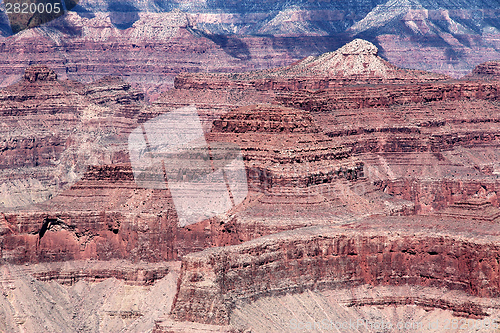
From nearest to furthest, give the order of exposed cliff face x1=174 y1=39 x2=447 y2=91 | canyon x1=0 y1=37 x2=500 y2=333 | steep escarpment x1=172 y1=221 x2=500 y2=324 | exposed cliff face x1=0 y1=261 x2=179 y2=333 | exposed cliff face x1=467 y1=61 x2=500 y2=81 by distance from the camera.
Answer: steep escarpment x1=172 y1=221 x2=500 y2=324 < canyon x1=0 y1=37 x2=500 y2=333 < exposed cliff face x1=0 y1=261 x2=179 y2=333 < exposed cliff face x1=174 y1=39 x2=447 y2=91 < exposed cliff face x1=467 y1=61 x2=500 y2=81

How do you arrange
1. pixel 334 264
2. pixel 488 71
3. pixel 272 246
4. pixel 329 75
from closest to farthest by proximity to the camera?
pixel 272 246 < pixel 334 264 < pixel 329 75 < pixel 488 71

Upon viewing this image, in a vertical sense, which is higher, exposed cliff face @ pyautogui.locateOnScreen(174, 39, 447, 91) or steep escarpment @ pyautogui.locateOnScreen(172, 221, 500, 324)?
steep escarpment @ pyautogui.locateOnScreen(172, 221, 500, 324)

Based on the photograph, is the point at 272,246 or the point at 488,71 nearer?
the point at 272,246

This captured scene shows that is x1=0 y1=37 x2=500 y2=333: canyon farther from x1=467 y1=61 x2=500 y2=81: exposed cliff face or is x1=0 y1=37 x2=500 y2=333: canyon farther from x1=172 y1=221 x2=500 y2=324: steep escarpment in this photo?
x1=467 y1=61 x2=500 y2=81: exposed cliff face

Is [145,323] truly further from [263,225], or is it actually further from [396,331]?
[396,331]

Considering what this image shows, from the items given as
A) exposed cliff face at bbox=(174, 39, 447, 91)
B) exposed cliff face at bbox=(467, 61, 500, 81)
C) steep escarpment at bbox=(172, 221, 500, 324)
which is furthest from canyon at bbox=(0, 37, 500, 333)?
exposed cliff face at bbox=(467, 61, 500, 81)

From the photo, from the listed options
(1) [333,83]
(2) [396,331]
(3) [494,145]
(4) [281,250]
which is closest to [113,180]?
(4) [281,250]

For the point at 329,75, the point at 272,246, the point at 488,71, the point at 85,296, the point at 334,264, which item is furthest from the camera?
the point at 488,71

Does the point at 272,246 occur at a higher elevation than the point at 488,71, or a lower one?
higher

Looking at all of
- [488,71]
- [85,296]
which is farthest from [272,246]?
[488,71]

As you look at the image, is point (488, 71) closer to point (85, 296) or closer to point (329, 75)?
point (329, 75)

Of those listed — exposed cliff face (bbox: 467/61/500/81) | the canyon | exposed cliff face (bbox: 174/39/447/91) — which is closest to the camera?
the canyon
